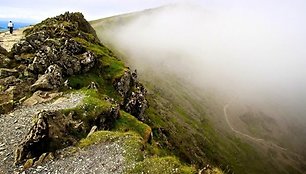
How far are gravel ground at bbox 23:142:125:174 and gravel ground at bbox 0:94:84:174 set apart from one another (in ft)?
12.2

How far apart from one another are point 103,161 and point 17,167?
8581mm

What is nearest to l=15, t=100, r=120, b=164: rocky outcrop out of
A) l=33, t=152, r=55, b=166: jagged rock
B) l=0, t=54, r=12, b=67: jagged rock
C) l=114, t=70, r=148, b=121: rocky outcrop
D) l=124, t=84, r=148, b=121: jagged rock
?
l=33, t=152, r=55, b=166: jagged rock

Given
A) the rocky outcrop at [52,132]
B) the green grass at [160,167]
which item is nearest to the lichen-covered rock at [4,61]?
the rocky outcrop at [52,132]

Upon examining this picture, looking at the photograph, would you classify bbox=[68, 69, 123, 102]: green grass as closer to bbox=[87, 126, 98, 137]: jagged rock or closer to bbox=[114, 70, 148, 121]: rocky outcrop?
bbox=[114, 70, 148, 121]: rocky outcrop

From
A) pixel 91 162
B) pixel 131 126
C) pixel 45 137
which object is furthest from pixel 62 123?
pixel 131 126

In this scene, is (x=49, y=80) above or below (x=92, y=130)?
above

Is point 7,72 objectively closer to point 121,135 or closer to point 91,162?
point 121,135

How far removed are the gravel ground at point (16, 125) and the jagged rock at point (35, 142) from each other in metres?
1.24

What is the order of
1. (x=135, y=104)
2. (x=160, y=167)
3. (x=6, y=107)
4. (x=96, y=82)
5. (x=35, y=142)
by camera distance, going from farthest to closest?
(x=135, y=104), (x=96, y=82), (x=6, y=107), (x=35, y=142), (x=160, y=167)

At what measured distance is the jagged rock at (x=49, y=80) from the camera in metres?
58.2

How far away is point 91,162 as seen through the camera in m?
36.5

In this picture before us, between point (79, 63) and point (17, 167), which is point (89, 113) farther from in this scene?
point (79, 63)

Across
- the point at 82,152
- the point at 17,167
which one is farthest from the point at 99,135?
the point at 17,167

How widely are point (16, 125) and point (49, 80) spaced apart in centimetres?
1650
